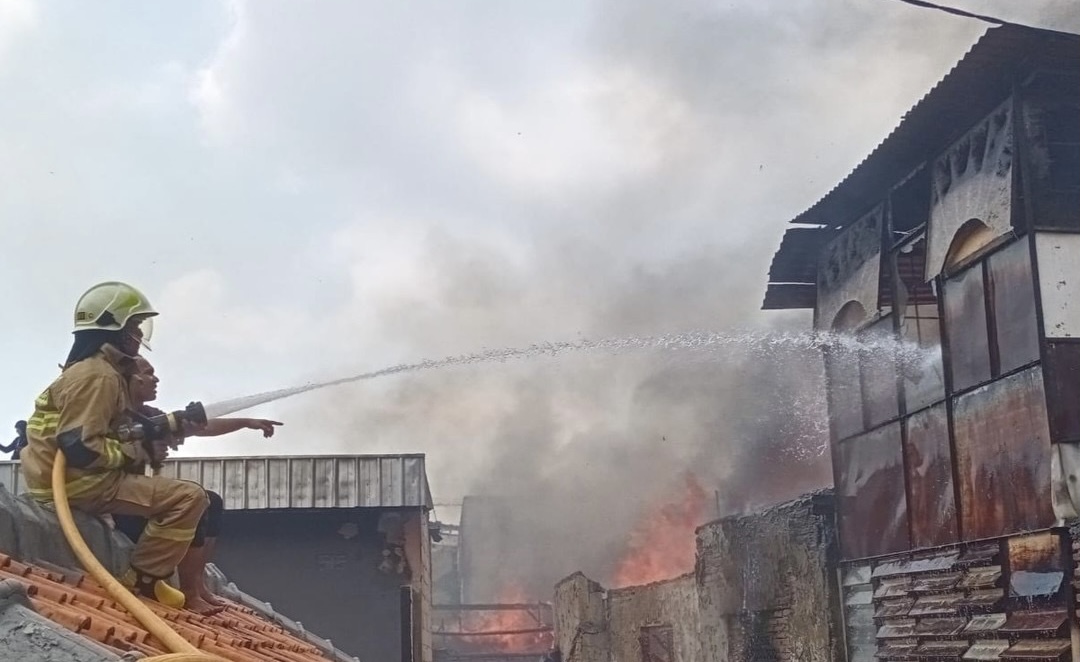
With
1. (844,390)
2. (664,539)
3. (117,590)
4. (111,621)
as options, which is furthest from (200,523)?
(664,539)

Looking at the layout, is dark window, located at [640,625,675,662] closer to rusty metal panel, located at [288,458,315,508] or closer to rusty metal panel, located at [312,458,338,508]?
rusty metal panel, located at [312,458,338,508]

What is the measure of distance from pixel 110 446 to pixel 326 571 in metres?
9.65

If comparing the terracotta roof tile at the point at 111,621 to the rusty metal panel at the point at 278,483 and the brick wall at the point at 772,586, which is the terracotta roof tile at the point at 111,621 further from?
the brick wall at the point at 772,586

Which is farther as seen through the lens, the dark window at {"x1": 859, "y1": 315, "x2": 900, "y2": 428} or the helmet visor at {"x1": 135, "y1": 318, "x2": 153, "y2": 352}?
the dark window at {"x1": 859, "y1": 315, "x2": 900, "y2": 428}

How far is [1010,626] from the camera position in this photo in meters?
9.42

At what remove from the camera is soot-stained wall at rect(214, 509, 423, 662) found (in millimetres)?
12930

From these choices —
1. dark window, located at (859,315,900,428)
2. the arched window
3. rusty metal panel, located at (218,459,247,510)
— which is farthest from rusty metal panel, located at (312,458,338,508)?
the arched window

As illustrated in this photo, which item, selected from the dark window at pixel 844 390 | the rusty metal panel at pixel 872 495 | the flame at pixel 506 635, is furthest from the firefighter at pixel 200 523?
the flame at pixel 506 635

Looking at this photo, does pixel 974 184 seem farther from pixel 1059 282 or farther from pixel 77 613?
pixel 77 613

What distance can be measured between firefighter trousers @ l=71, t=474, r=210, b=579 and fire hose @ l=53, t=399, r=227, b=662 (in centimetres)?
21

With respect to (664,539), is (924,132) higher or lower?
higher

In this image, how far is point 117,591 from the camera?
10.6ft

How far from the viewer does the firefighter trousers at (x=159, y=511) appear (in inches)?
160

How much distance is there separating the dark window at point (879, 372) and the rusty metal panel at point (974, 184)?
4.08 ft
